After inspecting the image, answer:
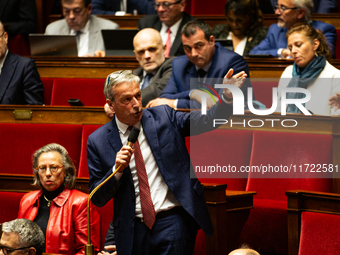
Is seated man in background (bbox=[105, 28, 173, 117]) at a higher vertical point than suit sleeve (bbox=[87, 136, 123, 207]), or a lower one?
higher

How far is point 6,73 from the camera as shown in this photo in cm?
139

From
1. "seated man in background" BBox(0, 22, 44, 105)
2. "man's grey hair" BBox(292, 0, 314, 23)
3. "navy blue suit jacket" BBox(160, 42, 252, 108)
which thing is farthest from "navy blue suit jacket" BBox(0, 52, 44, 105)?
"man's grey hair" BBox(292, 0, 314, 23)

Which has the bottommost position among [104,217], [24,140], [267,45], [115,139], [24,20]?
[104,217]

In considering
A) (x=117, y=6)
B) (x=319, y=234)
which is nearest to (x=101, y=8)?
(x=117, y=6)

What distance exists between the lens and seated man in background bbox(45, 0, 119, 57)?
5.44 ft

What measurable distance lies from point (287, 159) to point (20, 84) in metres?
0.81

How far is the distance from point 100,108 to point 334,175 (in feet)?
1.90

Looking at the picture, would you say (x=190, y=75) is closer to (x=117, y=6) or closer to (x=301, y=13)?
(x=301, y=13)

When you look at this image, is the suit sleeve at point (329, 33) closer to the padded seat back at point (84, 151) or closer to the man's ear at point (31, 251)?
the padded seat back at point (84, 151)

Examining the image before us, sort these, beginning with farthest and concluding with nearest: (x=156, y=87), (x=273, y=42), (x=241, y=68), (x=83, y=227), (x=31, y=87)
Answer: (x=273, y=42)
(x=31, y=87)
(x=156, y=87)
(x=241, y=68)
(x=83, y=227)

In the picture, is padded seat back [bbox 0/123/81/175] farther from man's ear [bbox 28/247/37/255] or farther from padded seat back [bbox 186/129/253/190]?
man's ear [bbox 28/247/37/255]

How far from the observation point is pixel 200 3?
6.85 feet

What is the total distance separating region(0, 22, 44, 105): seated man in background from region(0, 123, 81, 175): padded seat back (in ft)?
0.53

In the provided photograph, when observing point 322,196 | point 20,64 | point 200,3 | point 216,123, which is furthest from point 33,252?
point 200,3
